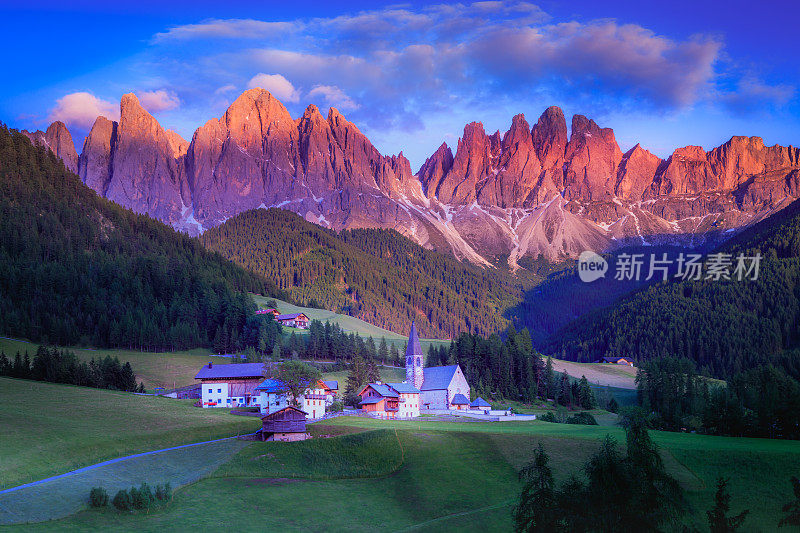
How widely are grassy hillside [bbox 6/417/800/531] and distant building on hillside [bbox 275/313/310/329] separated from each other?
102970 mm

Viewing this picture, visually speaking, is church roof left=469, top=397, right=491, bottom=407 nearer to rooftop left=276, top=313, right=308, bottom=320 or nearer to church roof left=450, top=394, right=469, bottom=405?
church roof left=450, top=394, right=469, bottom=405

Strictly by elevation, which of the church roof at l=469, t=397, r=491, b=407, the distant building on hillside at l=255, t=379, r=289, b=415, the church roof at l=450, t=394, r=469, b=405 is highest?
the distant building on hillside at l=255, t=379, r=289, b=415

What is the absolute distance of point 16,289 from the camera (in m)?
128

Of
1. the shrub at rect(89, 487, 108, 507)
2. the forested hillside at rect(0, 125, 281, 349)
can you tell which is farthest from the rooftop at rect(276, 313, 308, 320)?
the shrub at rect(89, 487, 108, 507)

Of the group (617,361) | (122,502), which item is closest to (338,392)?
(122,502)

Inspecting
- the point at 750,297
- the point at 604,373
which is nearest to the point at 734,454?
the point at 604,373

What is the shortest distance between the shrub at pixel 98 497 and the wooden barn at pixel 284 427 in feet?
73.7

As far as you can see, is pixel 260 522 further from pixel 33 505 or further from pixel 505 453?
pixel 505 453

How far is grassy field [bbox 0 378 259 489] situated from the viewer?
52938 mm

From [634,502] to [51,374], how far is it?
85343mm

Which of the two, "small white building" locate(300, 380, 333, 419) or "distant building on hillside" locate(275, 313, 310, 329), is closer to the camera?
"small white building" locate(300, 380, 333, 419)

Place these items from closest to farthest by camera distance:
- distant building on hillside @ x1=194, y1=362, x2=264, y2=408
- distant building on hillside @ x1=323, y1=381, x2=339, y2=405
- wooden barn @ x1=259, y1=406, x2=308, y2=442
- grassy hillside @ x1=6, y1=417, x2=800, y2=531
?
1. grassy hillside @ x1=6, y1=417, x2=800, y2=531
2. wooden barn @ x1=259, y1=406, x2=308, y2=442
3. distant building on hillside @ x1=194, y1=362, x2=264, y2=408
4. distant building on hillside @ x1=323, y1=381, x2=339, y2=405

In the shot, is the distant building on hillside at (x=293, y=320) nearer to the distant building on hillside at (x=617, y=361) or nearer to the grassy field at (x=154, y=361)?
the grassy field at (x=154, y=361)

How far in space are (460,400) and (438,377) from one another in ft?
26.8
